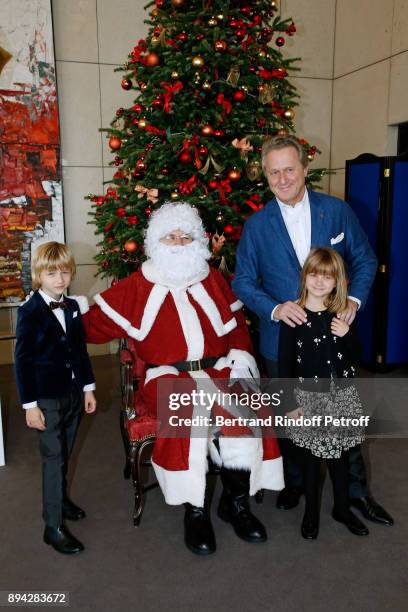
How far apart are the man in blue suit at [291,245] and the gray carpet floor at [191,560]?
275mm

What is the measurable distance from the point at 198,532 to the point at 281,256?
145cm

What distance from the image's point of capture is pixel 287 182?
2.62 metres

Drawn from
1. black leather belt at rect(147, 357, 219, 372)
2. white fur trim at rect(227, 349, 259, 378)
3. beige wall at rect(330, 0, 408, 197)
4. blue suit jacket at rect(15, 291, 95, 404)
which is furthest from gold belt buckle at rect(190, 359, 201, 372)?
beige wall at rect(330, 0, 408, 197)

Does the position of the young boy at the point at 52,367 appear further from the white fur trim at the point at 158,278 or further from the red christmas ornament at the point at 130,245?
the red christmas ornament at the point at 130,245

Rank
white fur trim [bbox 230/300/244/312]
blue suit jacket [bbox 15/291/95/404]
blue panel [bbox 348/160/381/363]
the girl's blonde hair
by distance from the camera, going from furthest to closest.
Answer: blue panel [bbox 348/160/381/363], white fur trim [bbox 230/300/244/312], the girl's blonde hair, blue suit jacket [bbox 15/291/95/404]

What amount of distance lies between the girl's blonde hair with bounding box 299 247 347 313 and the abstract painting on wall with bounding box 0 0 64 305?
365cm

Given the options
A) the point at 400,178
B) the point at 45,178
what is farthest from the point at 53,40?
the point at 400,178

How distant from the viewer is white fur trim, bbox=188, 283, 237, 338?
9.45 ft

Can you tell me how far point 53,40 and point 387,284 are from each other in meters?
4.04

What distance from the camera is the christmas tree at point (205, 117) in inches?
130

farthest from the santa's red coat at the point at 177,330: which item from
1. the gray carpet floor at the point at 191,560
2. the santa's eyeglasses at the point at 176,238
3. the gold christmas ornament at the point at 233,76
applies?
the gold christmas ornament at the point at 233,76

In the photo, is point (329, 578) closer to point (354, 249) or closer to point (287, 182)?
point (354, 249)

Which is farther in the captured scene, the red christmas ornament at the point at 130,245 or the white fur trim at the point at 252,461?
the red christmas ornament at the point at 130,245

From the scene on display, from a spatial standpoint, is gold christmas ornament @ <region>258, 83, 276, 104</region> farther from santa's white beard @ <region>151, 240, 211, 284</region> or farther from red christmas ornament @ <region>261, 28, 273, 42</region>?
santa's white beard @ <region>151, 240, 211, 284</region>
